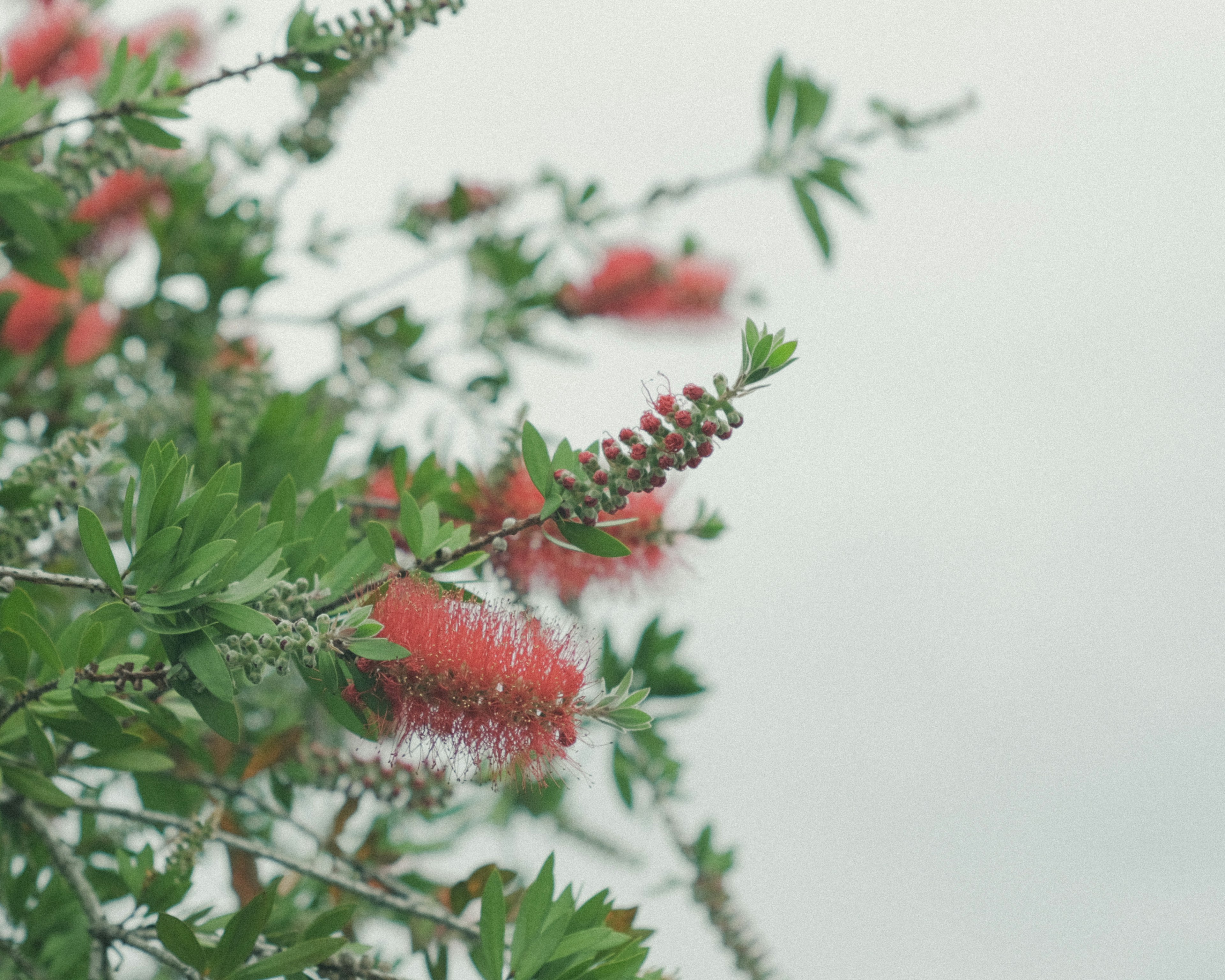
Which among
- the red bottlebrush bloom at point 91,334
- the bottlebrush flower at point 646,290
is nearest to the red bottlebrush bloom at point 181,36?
the red bottlebrush bloom at point 91,334

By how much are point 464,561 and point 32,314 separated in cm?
165

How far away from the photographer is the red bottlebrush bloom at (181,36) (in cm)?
262

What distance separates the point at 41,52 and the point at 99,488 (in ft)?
4.18

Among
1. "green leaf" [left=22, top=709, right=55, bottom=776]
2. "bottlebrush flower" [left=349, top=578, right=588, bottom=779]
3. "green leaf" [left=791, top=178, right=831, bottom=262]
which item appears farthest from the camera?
"green leaf" [left=791, top=178, right=831, bottom=262]

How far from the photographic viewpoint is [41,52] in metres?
2.44

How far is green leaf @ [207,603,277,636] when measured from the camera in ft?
3.05

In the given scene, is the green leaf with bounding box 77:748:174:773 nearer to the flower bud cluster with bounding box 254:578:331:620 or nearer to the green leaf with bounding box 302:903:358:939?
the green leaf with bounding box 302:903:358:939

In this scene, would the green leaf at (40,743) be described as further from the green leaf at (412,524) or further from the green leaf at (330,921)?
the green leaf at (412,524)

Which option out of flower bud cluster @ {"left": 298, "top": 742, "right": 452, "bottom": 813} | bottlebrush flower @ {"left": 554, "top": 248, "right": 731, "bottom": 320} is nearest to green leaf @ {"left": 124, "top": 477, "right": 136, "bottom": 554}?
flower bud cluster @ {"left": 298, "top": 742, "right": 452, "bottom": 813}

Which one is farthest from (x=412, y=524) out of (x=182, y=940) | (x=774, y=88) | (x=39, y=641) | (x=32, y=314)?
(x=32, y=314)

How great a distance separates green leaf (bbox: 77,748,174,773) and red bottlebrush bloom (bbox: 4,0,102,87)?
5.66ft

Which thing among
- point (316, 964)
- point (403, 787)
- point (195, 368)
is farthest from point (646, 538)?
point (195, 368)

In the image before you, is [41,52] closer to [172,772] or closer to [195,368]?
[195,368]

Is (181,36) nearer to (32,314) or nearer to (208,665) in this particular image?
(32,314)
